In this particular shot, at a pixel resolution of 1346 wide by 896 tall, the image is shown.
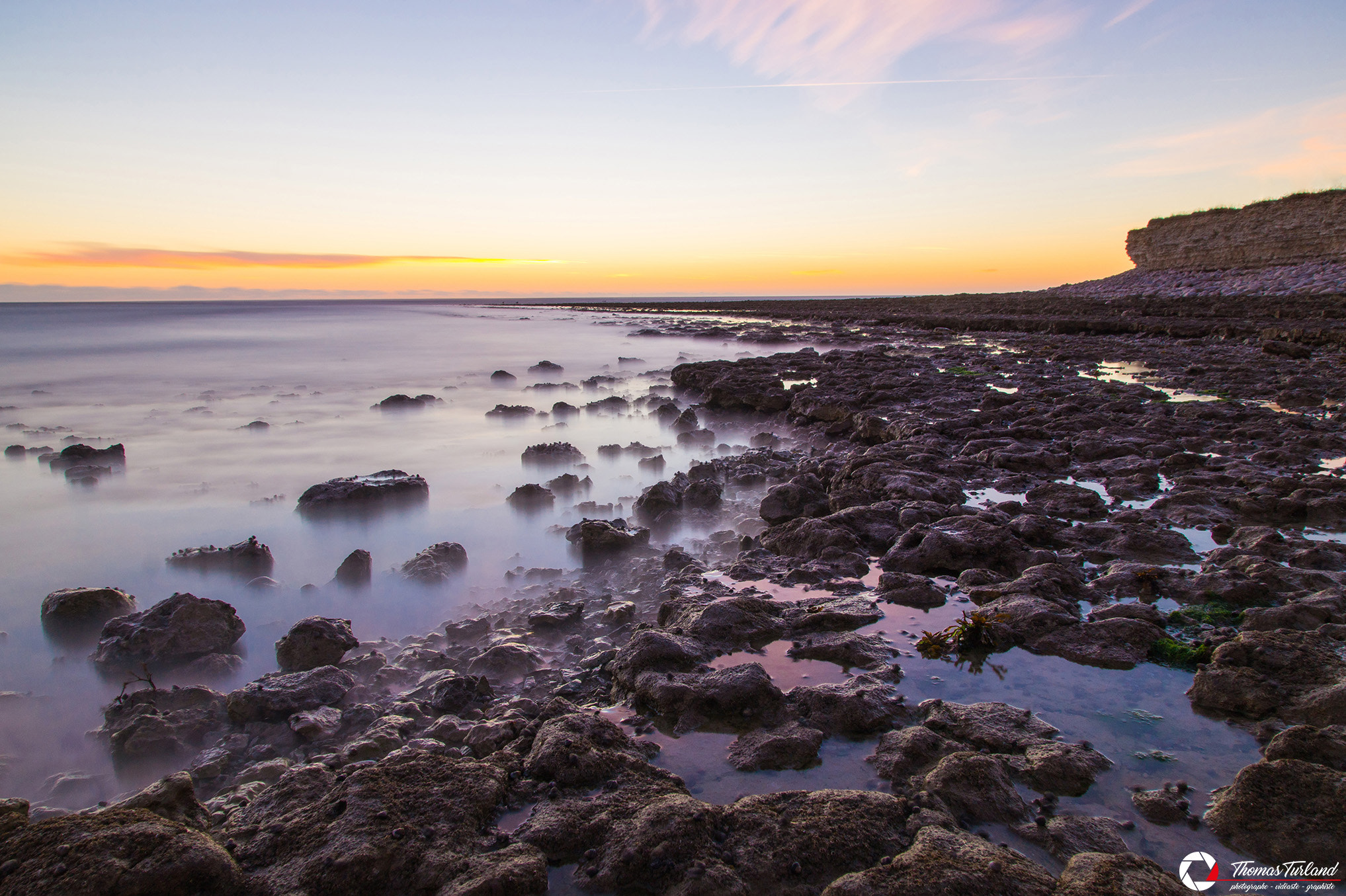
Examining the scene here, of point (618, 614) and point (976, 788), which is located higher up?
point (976, 788)

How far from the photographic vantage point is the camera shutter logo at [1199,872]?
2.16m

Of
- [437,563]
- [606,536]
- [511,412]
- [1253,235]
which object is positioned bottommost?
[437,563]

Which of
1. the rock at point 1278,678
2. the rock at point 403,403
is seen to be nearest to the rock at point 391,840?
the rock at point 1278,678

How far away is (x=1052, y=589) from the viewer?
4.15 m

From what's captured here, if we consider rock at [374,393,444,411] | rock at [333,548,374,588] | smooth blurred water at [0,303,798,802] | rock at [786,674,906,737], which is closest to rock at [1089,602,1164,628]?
rock at [786,674,906,737]

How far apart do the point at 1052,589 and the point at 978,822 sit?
2217mm

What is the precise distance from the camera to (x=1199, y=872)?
2.22m

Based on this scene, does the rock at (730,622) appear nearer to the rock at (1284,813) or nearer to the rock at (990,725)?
the rock at (990,725)

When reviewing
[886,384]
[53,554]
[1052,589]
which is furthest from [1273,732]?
[886,384]

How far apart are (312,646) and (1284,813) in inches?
188

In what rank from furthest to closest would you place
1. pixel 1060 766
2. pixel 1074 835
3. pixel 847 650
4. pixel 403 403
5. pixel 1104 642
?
pixel 403 403, pixel 847 650, pixel 1104 642, pixel 1060 766, pixel 1074 835

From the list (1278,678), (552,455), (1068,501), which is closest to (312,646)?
(1278,678)

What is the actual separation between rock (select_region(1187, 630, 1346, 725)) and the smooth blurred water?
432cm

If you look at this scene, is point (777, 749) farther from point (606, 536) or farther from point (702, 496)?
point (702, 496)
